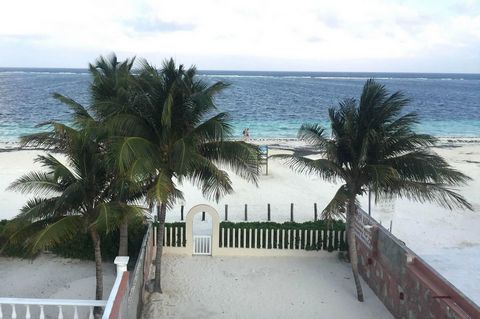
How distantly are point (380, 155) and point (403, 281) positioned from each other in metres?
2.86

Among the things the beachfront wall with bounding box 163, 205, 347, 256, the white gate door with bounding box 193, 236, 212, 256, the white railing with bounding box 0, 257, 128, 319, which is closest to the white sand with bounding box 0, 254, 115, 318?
the beachfront wall with bounding box 163, 205, 347, 256

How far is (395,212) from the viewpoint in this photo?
1820 centimetres

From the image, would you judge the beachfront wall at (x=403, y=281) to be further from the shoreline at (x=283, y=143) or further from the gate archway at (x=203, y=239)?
the shoreline at (x=283, y=143)

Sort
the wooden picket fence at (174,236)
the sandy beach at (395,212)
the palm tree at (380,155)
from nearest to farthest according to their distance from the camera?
the palm tree at (380,155) → the sandy beach at (395,212) → the wooden picket fence at (174,236)

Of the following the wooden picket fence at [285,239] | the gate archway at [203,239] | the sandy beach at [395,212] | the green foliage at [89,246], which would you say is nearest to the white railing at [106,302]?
the sandy beach at [395,212]

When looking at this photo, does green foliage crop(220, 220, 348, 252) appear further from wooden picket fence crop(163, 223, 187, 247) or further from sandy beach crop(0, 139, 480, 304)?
sandy beach crop(0, 139, 480, 304)

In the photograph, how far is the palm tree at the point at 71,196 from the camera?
28.9ft

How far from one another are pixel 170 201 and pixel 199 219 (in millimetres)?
5883

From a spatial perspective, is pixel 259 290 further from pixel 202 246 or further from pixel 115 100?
pixel 115 100

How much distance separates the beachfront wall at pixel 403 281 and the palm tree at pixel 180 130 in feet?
12.0

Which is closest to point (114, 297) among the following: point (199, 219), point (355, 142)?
point (355, 142)

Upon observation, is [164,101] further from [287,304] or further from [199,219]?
[199,219]

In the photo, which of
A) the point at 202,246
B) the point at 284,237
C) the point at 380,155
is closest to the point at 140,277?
the point at 202,246

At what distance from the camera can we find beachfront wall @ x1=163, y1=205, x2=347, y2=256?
45.5 ft
